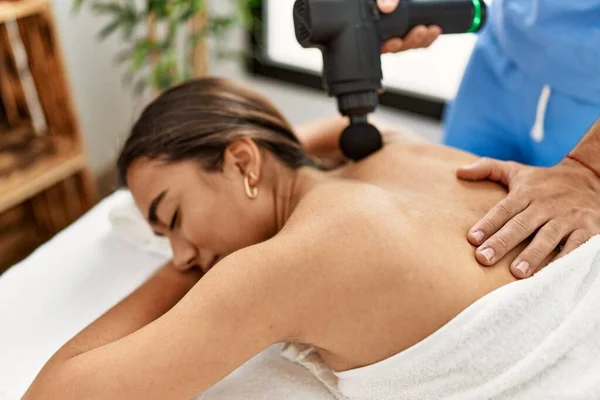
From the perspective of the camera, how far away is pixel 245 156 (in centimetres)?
102

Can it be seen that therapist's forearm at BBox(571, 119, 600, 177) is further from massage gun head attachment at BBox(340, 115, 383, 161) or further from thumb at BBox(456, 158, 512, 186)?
massage gun head attachment at BBox(340, 115, 383, 161)

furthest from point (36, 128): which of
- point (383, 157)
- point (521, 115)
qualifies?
point (521, 115)

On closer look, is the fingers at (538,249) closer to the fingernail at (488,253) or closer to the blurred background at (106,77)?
the fingernail at (488,253)

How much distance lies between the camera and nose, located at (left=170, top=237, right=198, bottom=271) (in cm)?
106

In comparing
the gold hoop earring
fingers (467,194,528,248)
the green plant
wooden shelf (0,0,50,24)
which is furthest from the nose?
the green plant

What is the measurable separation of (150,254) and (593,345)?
0.93 metres

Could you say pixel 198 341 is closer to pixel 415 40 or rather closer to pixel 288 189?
pixel 288 189

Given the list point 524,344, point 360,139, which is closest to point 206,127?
point 360,139

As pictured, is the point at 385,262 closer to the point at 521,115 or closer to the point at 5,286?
the point at 521,115

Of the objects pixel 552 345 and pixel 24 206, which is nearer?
pixel 552 345

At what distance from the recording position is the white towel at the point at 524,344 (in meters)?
0.79

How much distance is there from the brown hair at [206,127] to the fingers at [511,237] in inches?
16.2

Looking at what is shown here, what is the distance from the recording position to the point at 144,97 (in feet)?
7.80

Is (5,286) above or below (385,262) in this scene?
below
